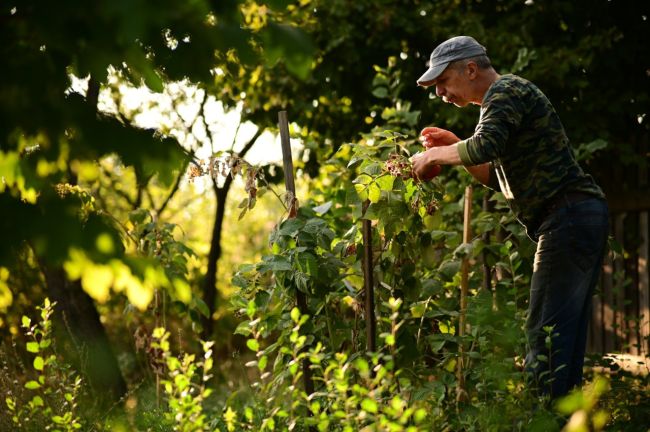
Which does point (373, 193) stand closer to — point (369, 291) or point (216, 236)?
point (369, 291)

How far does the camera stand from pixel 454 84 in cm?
336

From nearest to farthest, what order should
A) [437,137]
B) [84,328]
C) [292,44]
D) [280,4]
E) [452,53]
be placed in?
[292,44]
[280,4]
[452,53]
[437,137]
[84,328]

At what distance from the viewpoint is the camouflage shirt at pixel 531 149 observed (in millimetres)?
3123

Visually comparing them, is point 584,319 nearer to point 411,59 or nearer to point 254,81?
point 411,59

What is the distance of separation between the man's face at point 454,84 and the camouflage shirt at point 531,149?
166 millimetres

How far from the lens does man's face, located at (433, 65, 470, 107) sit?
3332 millimetres

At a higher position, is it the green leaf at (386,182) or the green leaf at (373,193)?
the green leaf at (386,182)

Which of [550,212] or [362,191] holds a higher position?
[362,191]

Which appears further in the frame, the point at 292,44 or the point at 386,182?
the point at 386,182

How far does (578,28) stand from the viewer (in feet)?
21.3

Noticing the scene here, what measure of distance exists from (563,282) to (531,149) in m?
0.49

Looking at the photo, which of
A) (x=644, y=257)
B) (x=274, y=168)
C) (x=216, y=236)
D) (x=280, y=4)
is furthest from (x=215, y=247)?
(x=280, y=4)

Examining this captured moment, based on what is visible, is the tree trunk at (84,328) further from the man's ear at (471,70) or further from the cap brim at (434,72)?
the man's ear at (471,70)

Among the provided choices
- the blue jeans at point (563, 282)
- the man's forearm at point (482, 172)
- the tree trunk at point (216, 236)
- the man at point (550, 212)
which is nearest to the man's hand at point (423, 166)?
the man at point (550, 212)
